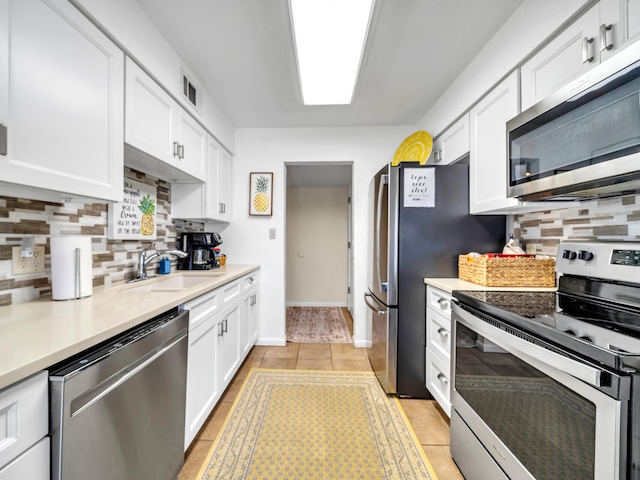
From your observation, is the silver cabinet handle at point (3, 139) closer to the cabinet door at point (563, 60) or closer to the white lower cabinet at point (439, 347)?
the white lower cabinet at point (439, 347)

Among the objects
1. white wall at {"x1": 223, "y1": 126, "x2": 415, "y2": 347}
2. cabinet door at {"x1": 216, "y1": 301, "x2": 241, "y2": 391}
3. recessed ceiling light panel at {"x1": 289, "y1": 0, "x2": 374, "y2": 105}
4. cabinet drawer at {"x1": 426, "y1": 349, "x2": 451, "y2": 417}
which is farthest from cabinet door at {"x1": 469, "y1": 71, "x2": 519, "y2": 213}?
cabinet door at {"x1": 216, "y1": 301, "x2": 241, "y2": 391}

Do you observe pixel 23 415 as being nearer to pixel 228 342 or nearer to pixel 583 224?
pixel 228 342

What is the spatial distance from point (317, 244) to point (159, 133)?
3532 mm

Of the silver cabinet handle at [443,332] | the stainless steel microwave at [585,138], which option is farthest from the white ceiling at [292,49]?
the silver cabinet handle at [443,332]

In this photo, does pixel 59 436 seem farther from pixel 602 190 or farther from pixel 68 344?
pixel 602 190

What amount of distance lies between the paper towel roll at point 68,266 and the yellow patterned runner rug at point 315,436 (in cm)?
105

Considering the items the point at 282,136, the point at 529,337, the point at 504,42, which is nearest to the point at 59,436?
the point at 529,337

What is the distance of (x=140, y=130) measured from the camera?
4.68 feet

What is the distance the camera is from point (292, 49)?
60.2 inches

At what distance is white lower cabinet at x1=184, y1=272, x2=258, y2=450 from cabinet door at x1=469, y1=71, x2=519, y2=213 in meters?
1.78

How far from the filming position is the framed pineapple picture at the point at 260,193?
9.46 ft

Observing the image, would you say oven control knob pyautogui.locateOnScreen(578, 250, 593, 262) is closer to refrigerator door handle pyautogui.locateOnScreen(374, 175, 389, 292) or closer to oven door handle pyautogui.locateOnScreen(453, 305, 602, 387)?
oven door handle pyautogui.locateOnScreen(453, 305, 602, 387)

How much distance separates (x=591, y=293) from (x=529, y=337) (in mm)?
488

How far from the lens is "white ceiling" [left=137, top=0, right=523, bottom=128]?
142 centimetres
